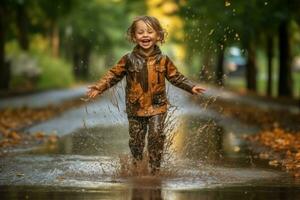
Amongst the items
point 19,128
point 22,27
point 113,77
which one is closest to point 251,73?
point 22,27

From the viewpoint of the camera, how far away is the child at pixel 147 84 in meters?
9.52

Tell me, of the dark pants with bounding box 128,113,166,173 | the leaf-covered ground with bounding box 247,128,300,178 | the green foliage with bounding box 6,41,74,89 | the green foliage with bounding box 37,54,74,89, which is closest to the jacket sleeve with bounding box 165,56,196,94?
the dark pants with bounding box 128,113,166,173

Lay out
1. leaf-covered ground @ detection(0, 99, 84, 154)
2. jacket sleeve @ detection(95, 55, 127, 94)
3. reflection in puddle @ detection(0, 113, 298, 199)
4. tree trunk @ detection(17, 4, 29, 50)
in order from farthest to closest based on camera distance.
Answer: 1. tree trunk @ detection(17, 4, 29, 50)
2. leaf-covered ground @ detection(0, 99, 84, 154)
3. jacket sleeve @ detection(95, 55, 127, 94)
4. reflection in puddle @ detection(0, 113, 298, 199)

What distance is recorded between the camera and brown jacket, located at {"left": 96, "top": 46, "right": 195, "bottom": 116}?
31.2 ft

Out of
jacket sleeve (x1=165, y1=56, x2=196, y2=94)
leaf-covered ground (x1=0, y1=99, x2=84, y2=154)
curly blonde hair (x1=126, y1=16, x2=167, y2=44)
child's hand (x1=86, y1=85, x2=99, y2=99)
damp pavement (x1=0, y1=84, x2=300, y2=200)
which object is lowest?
damp pavement (x1=0, y1=84, x2=300, y2=200)

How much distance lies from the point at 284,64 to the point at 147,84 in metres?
28.6

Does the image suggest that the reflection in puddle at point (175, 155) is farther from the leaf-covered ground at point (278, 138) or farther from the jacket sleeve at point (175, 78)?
the jacket sleeve at point (175, 78)

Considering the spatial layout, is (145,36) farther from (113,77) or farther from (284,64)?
(284,64)

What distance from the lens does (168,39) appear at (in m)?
15.4

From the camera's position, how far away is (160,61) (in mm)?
9570

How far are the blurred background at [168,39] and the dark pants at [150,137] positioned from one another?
5.18ft

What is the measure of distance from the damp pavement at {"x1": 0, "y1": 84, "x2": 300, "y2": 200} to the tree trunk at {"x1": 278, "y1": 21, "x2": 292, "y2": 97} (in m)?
21.8

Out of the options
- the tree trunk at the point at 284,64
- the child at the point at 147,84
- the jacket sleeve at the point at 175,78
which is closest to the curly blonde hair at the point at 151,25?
the child at the point at 147,84

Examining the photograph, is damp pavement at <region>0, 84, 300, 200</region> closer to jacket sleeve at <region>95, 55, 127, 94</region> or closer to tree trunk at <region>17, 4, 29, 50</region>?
jacket sleeve at <region>95, 55, 127, 94</region>
